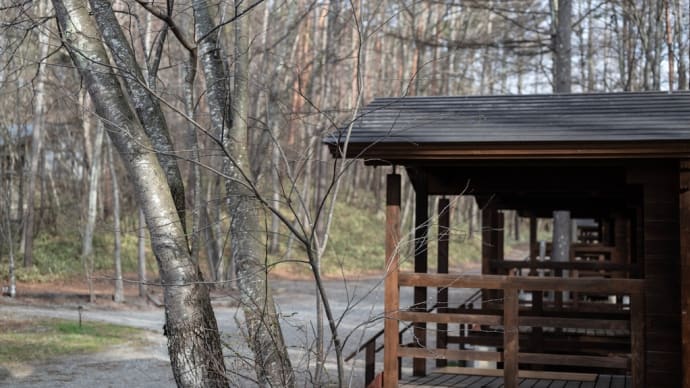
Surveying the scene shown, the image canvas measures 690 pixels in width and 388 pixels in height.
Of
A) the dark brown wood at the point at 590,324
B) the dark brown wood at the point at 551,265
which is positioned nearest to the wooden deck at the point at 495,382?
the dark brown wood at the point at 590,324

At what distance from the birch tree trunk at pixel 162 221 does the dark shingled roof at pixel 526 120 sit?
1643mm

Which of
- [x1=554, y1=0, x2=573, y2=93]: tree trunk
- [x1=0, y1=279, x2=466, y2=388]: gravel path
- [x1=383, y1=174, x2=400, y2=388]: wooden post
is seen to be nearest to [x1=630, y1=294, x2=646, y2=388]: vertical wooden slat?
[x1=383, y1=174, x2=400, y2=388]: wooden post

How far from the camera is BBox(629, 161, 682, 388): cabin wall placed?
732 centimetres

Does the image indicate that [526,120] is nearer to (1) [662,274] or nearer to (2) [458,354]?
(1) [662,274]

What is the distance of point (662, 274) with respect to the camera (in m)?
7.37

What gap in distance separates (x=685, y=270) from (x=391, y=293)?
258 cm

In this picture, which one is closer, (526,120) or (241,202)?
(526,120)

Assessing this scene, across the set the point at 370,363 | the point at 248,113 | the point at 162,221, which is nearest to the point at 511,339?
the point at 370,363

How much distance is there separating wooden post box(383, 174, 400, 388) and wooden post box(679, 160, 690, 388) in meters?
2.45

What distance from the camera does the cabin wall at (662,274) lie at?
7324 millimetres

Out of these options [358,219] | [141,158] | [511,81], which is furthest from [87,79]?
[511,81]

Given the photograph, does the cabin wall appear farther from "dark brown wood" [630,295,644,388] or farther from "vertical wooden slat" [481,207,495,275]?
"vertical wooden slat" [481,207,495,275]

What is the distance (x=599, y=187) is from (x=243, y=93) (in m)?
4.24

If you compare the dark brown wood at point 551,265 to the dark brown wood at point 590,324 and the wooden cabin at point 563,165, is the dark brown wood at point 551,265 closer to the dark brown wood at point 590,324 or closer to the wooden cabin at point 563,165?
the wooden cabin at point 563,165
